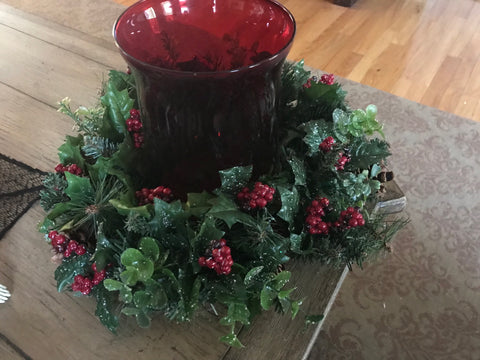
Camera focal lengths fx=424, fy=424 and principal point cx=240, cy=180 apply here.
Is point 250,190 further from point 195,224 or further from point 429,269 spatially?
point 429,269

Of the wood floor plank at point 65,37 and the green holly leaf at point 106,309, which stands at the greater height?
the wood floor plank at point 65,37

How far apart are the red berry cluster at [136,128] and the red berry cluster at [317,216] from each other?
0.64 ft

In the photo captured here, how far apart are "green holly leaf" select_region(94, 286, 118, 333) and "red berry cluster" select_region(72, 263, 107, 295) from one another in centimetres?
1

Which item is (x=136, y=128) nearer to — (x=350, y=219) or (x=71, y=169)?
(x=71, y=169)

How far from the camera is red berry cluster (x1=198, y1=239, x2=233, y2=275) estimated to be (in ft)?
1.17

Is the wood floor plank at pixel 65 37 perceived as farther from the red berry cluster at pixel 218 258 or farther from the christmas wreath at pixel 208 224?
the red berry cluster at pixel 218 258

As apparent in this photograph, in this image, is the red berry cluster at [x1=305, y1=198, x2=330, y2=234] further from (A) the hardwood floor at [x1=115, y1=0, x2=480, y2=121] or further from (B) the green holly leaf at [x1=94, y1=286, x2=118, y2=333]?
(A) the hardwood floor at [x1=115, y1=0, x2=480, y2=121]

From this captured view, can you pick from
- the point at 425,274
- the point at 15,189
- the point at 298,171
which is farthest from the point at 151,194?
the point at 425,274

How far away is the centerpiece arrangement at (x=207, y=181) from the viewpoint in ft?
1.19

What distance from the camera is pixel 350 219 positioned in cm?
40

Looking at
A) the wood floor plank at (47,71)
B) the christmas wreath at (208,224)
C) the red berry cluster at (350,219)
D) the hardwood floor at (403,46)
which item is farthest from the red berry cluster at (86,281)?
the hardwood floor at (403,46)

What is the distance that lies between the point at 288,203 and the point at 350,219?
0.21ft

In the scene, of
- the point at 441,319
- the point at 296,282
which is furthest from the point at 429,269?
the point at 296,282

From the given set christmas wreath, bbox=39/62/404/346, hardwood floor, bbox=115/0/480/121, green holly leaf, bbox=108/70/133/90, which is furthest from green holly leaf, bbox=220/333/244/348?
hardwood floor, bbox=115/0/480/121
